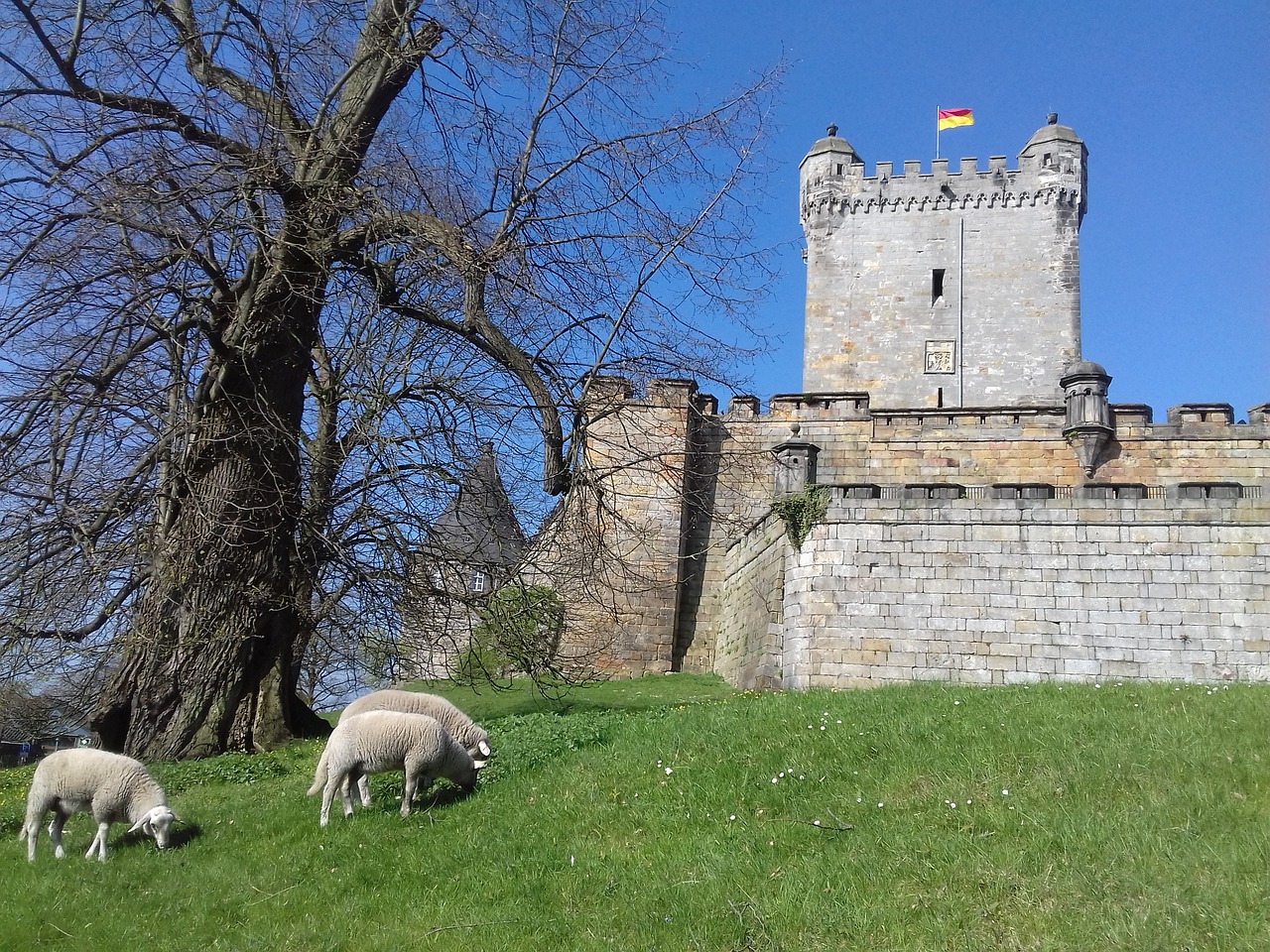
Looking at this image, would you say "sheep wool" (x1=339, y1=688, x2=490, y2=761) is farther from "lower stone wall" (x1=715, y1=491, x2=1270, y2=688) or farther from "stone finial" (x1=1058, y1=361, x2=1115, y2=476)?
"stone finial" (x1=1058, y1=361, x2=1115, y2=476)

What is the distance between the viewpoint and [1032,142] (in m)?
33.8

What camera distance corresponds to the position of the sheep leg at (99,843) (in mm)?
6930

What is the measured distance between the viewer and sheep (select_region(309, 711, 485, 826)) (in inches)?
298

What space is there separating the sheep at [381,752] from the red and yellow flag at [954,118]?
34508 millimetres

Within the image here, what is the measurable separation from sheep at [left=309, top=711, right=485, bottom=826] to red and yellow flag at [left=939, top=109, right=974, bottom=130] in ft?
113

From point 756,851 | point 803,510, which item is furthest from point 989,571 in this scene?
point 756,851

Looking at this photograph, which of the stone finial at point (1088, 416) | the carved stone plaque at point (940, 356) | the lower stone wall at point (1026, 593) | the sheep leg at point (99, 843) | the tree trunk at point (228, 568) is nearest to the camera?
the sheep leg at point (99, 843)

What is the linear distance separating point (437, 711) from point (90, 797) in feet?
8.86

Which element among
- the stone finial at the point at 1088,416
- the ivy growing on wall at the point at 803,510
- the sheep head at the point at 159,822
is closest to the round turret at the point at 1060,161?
the stone finial at the point at 1088,416

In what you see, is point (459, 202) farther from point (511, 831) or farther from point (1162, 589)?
point (1162, 589)

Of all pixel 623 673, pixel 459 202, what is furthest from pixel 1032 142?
pixel 459 202

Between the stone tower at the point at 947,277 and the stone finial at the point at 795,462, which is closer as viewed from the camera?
the stone finial at the point at 795,462

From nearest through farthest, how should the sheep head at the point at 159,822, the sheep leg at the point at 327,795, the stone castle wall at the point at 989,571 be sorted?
the sheep head at the point at 159,822
the sheep leg at the point at 327,795
the stone castle wall at the point at 989,571

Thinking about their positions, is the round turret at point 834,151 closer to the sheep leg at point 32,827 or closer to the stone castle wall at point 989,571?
the stone castle wall at point 989,571
